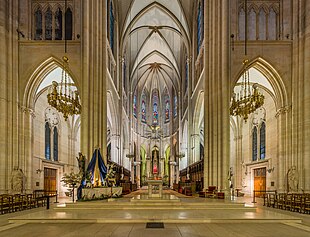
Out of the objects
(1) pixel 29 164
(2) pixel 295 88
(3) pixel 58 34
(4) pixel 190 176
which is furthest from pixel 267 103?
(1) pixel 29 164

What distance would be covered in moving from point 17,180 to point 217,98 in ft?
46.0

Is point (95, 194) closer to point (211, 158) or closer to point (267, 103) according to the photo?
point (211, 158)

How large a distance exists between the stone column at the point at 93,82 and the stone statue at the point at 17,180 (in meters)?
4.14

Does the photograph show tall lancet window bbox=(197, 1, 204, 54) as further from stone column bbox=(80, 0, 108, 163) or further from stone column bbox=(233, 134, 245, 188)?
stone column bbox=(233, 134, 245, 188)

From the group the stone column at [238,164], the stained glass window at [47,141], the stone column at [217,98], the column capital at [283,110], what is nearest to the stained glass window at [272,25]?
the stone column at [217,98]

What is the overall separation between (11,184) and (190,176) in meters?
19.9

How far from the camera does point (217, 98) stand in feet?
68.5

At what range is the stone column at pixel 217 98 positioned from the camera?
790 inches

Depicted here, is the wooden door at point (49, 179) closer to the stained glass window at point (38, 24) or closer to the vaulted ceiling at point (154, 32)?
the stained glass window at point (38, 24)

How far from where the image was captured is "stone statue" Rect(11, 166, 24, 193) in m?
18.5

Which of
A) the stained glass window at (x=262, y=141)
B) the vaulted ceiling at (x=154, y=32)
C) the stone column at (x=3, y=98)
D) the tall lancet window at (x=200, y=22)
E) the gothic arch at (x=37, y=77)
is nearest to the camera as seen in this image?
the stone column at (x=3, y=98)

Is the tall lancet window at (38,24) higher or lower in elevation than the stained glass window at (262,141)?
higher

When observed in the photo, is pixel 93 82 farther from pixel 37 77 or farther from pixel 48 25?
pixel 48 25

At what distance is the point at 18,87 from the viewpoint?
20.5 meters
